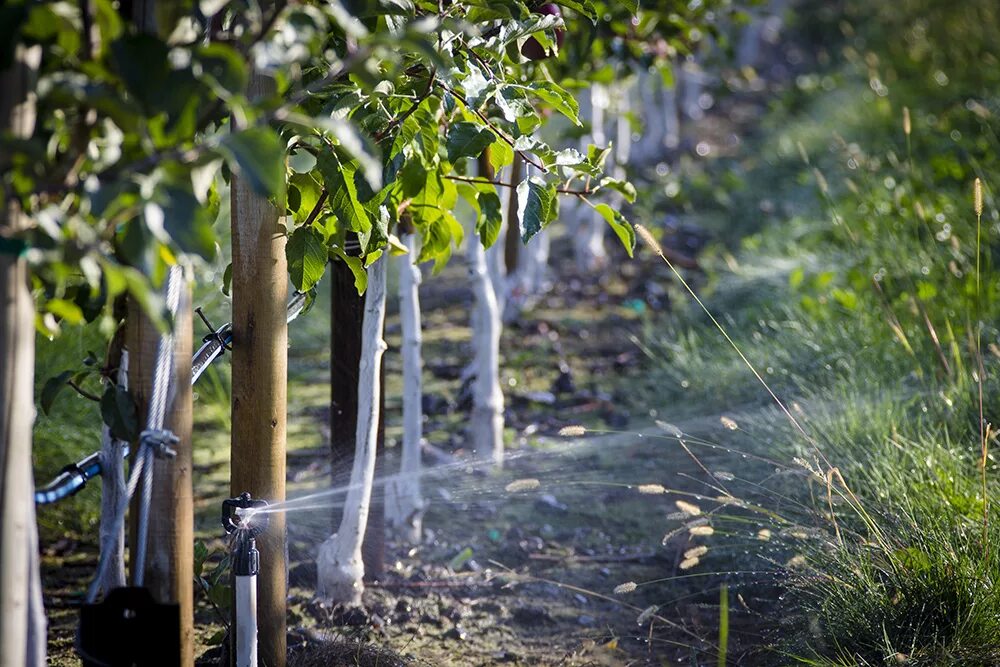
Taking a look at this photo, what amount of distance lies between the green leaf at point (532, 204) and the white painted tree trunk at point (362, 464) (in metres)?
0.54

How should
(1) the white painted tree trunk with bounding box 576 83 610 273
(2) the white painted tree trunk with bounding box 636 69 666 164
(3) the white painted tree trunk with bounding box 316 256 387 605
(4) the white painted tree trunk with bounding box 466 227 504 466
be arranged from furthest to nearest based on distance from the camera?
(2) the white painted tree trunk with bounding box 636 69 666 164 → (1) the white painted tree trunk with bounding box 576 83 610 273 → (4) the white painted tree trunk with bounding box 466 227 504 466 → (3) the white painted tree trunk with bounding box 316 256 387 605

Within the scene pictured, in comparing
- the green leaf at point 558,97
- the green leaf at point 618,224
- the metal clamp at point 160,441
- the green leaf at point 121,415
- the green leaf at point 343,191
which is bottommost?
the metal clamp at point 160,441

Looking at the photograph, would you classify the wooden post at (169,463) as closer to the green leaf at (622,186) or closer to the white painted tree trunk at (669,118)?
the green leaf at (622,186)

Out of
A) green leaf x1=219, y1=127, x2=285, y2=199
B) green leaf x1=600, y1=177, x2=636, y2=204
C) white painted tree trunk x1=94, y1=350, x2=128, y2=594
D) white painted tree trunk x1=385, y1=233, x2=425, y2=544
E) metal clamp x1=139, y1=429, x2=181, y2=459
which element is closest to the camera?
green leaf x1=219, y1=127, x2=285, y2=199

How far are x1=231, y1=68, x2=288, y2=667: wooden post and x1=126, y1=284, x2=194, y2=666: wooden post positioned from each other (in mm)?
208

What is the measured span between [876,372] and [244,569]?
2.24 m

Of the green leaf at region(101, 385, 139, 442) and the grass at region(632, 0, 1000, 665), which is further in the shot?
the grass at region(632, 0, 1000, 665)

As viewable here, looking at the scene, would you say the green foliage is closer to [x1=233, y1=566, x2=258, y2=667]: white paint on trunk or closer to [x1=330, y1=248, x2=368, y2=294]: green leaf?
[x1=330, y1=248, x2=368, y2=294]: green leaf

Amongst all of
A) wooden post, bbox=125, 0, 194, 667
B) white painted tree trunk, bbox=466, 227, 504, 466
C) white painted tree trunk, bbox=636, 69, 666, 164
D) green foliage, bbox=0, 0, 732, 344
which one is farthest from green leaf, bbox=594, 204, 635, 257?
white painted tree trunk, bbox=636, 69, 666, 164

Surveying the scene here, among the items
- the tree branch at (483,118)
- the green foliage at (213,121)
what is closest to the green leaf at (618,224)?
the green foliage at (213,121)

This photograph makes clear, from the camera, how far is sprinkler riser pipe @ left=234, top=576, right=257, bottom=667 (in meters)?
1.55

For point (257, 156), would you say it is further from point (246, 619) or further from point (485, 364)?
point (485, 364)

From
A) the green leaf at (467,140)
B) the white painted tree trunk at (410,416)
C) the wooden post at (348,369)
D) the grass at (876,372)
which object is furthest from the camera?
the white painted tree trunk at (410,416)

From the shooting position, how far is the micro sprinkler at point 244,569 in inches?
Answer: 61.2
